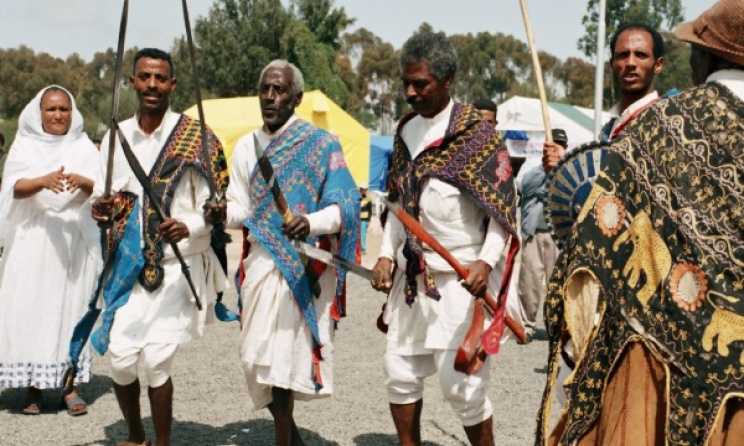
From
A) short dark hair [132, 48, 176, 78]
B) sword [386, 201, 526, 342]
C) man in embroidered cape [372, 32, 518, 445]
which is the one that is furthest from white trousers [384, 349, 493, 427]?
short dark hair [132, 48, 176, 78]

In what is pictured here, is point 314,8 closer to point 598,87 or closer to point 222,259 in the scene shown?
point 598,87

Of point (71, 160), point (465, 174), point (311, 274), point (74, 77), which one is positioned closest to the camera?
point (465, 174)

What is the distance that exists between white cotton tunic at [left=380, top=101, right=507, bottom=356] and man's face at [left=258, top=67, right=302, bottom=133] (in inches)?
35.0

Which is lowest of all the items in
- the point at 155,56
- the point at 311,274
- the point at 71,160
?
the point at 311,274

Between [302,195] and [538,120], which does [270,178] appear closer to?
[302,195]

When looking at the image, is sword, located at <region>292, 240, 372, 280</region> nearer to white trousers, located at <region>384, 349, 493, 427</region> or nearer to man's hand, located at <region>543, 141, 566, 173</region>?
white trousers, located at <region>384, 349, 493, 427</region>

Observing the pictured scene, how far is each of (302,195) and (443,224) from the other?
96 cm

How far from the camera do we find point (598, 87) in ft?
58.0

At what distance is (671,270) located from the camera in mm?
3219

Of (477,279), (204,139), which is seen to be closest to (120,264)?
(204,139)

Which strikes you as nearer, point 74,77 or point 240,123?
point 240,123

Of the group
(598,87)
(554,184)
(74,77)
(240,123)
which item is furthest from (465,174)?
(74,77)

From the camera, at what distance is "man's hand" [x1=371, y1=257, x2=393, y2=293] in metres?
5.19

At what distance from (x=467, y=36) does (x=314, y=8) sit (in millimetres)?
26995
